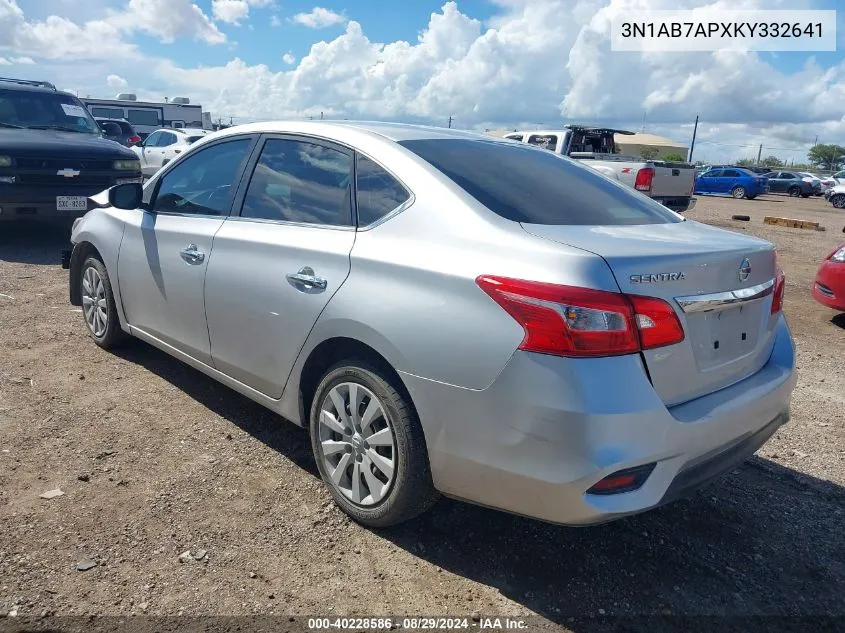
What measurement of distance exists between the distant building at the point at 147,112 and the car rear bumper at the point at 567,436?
29.7m

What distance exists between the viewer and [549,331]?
223 centimetres

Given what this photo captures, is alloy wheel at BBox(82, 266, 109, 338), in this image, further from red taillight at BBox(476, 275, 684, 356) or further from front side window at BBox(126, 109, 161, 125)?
front side window at BBox(126, 109, 161, 125)

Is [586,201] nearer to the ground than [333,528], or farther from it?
farther from it

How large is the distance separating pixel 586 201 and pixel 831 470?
2.09 meters

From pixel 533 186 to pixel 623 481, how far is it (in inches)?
54.5

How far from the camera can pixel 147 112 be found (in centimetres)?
3034

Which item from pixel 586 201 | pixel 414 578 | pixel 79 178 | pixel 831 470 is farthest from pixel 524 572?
pixel 79 178

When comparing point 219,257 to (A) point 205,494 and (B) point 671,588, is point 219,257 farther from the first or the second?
(B) point 671,588

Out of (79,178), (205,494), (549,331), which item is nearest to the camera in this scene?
(549,331)

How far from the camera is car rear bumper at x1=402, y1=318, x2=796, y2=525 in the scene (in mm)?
2219

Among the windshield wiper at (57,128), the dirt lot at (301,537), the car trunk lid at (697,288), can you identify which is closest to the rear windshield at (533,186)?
the car trunk lid at (697,288)

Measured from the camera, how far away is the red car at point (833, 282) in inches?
254

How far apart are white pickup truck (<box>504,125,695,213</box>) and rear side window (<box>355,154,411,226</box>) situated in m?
8.93

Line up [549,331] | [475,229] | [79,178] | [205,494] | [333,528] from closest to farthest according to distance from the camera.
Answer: [549,331], [475,229], [333,528], [205,494], [79,178]
